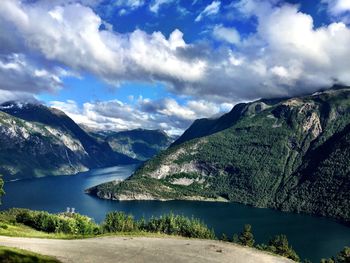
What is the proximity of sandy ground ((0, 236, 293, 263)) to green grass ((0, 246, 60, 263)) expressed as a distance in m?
3.18

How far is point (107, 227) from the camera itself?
188500 millimetres

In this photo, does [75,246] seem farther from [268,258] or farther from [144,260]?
[268,258]

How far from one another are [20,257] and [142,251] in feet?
66.8

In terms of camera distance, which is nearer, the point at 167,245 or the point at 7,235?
the point at 167,245

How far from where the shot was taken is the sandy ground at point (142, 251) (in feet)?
208

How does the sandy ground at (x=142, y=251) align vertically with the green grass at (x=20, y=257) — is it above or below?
below

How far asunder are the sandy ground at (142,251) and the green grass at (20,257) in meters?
3.18

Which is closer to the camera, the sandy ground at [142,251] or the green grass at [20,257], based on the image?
the green grass at [20,257]

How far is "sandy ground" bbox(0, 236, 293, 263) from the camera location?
63.4m

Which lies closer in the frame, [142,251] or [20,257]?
[20,257]

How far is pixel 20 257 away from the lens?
54281 millimetres

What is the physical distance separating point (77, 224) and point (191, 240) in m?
114

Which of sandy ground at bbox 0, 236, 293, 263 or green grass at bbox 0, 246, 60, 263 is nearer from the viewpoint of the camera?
green grass at bbox 0, 246, 60, 263

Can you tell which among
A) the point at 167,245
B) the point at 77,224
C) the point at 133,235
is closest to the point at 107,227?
the point at 77,224
